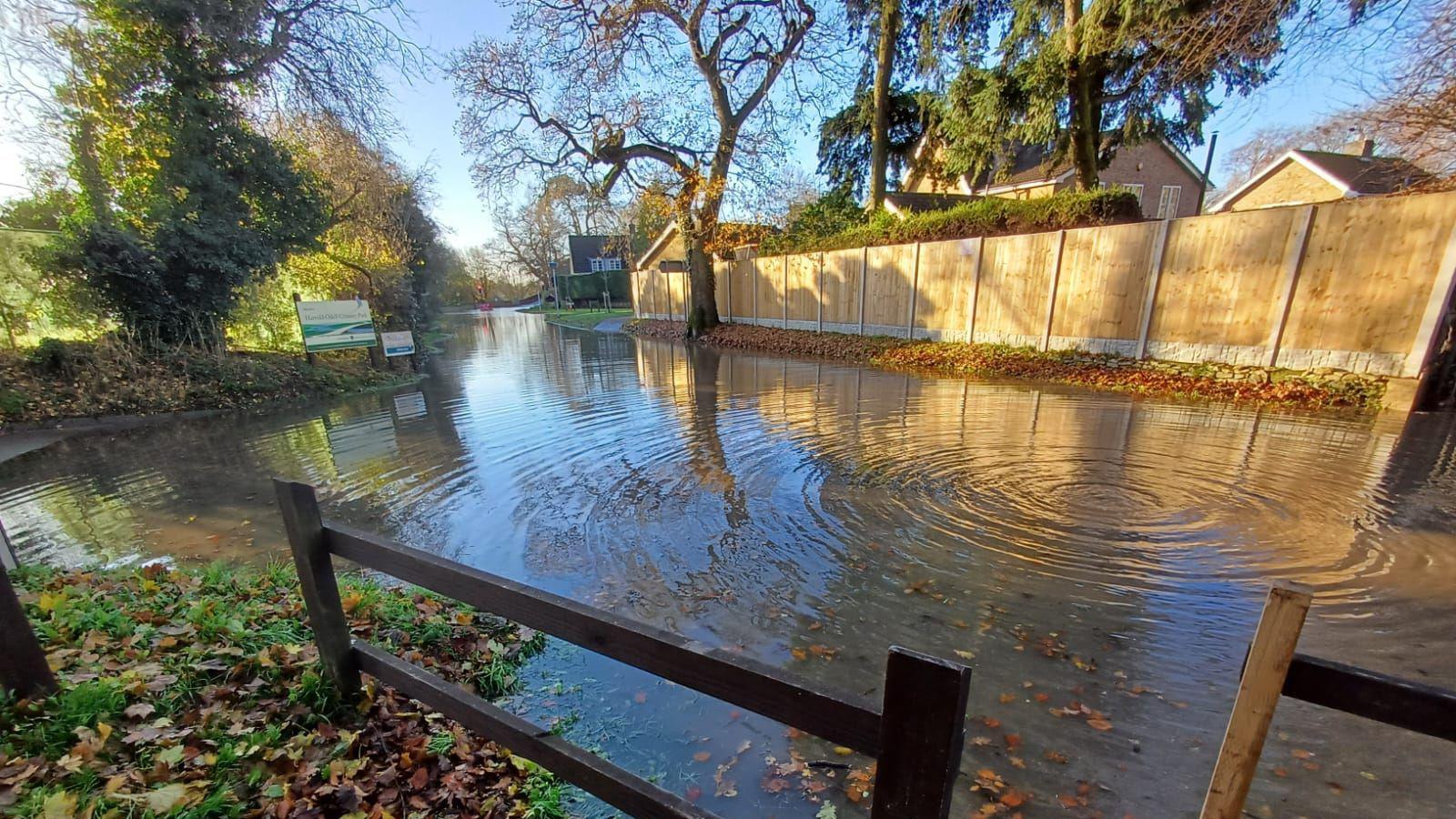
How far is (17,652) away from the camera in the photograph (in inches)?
80.7

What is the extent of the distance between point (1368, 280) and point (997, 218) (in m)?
6.10

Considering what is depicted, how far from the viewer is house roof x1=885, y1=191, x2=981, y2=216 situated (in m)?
22.6

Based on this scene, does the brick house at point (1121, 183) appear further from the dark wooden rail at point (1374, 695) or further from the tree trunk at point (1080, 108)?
the dark wooden rail at point (1374, 695)

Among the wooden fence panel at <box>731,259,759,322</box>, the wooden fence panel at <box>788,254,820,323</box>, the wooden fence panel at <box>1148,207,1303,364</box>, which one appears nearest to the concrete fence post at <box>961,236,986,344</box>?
the wooden fence panel at <box>1148,207,1303,364</box>

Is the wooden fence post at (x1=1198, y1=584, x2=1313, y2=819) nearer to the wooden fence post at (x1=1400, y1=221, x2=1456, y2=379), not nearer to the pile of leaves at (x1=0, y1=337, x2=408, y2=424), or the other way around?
the wooden fence post at (x1=1400, y1=221, x2=1456, y2=379)

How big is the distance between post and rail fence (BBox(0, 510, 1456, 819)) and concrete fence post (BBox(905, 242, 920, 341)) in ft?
43.5

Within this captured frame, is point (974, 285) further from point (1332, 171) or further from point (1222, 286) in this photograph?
point (1332, 171)

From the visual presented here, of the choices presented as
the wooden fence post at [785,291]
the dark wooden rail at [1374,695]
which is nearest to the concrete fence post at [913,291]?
the wooden fence post at [785,291]

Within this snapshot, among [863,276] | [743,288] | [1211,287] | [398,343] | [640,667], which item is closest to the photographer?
[640,667]

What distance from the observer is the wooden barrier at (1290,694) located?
43.8 inches

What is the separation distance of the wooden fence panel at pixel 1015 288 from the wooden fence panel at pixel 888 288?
217 centimetres

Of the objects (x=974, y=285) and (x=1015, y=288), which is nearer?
(x=1015, y=288)

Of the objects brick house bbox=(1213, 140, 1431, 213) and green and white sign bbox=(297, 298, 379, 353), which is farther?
brick house bbox=(1213, 140, 1431, 213)

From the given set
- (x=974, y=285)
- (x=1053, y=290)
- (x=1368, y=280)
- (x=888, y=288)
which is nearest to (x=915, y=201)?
(x=888, y=288)
